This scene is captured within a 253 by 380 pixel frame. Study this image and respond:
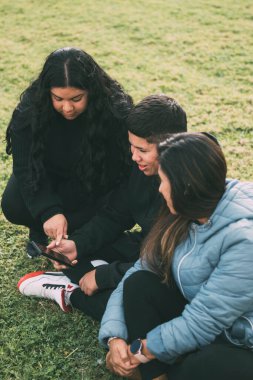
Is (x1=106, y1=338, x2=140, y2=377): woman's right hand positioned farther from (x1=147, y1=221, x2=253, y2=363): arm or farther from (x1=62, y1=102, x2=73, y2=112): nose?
(x1=62, y1=102, x2=73, y2=112): nose

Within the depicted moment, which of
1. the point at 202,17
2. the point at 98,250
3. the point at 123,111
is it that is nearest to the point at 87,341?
the point at 98,250

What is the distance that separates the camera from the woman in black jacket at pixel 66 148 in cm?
322

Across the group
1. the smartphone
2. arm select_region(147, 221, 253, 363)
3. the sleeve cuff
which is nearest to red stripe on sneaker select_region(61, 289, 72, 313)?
the smartphone

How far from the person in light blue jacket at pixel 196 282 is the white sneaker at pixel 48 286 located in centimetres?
76

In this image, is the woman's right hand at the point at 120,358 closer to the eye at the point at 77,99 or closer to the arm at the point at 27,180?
the arm at the point at 27,180

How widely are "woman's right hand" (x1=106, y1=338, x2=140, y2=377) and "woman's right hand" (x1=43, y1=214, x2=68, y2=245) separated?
37.8 inches

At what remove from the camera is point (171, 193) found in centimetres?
234

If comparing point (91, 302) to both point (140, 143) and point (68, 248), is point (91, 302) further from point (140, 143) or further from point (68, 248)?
point (140, 143)

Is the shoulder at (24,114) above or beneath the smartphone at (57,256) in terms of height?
above

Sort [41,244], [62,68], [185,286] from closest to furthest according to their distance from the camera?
[185,286], [62,68], [41,244]

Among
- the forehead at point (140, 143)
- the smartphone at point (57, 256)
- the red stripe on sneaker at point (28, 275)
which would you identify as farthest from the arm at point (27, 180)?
the forehead at point (140, 143)

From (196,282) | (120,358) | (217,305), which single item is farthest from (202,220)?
(120,358)

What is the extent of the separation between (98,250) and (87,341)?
68 centimetres

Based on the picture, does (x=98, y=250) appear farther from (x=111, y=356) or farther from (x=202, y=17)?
(x=202, y=17)
